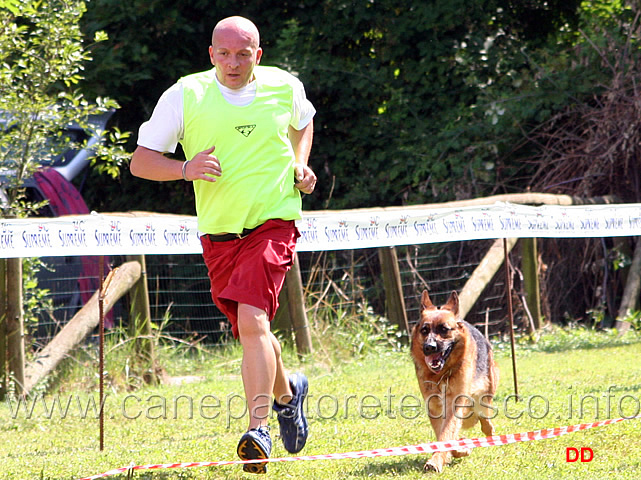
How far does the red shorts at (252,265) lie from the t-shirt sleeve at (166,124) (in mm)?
Answer: 507

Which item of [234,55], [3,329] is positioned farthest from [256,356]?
[3,329]

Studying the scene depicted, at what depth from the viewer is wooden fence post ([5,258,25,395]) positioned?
6.91m

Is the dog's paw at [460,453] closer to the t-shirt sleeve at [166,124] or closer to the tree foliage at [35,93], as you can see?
the t-shirt sleeve at [166,124]

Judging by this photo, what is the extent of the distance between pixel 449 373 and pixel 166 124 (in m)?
2.07

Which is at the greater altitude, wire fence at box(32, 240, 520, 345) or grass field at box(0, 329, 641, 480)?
wire fence at box(32, 240, 520, 345)

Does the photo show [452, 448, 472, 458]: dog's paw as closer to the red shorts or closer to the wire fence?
the red shorts

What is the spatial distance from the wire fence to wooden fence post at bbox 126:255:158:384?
0.54 ft

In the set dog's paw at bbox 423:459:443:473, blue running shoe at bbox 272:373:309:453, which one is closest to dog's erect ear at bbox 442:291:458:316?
dog's paw at bbox 423:459:443:473

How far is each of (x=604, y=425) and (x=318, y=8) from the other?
909 centimetres

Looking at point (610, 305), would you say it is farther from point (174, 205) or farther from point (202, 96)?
point (202, 96)

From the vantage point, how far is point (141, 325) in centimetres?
797

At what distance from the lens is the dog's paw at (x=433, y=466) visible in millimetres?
4426

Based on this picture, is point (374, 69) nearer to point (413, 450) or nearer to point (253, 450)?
point (413, 450)

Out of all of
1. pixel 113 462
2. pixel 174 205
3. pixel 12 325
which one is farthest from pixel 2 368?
pixel 174 205
